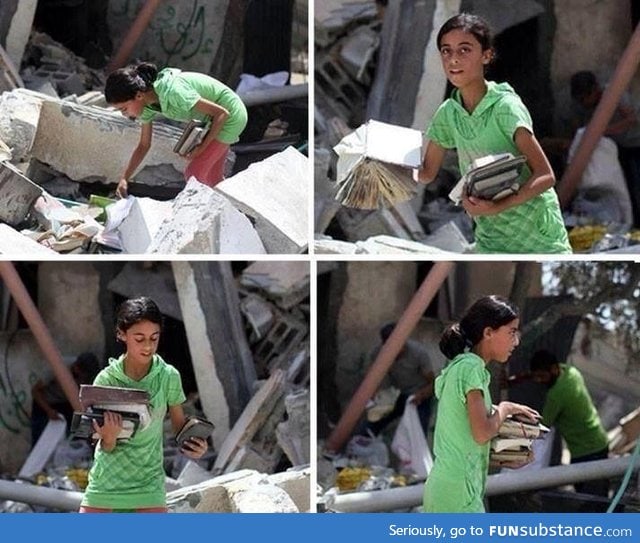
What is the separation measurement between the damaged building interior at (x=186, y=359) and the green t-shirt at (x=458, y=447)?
5.02ft

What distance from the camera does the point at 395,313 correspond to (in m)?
8.57

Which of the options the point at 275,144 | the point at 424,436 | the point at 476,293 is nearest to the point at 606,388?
the point at 476,293

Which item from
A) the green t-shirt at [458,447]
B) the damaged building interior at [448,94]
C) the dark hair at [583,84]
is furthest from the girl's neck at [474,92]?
the dark hair at [583,84]

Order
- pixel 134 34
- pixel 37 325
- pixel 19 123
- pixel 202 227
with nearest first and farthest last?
pixel 202 227, pixel 37 325, pixel 19 123, pixel 134 34

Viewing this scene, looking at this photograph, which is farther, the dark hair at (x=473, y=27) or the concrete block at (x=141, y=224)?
the concrete block at (x=141, y=224)

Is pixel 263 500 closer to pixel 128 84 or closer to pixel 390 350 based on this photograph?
pixel 390 350

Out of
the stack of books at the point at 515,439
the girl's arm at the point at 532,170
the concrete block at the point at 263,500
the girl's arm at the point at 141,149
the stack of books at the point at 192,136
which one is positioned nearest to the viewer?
the stack of books at the point at 515,439

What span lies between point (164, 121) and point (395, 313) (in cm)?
166

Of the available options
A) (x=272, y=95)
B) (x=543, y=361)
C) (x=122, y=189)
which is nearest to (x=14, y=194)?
(x=122, y=189)

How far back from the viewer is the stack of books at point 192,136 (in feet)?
20.3

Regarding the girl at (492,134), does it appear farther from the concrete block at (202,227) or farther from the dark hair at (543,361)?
the dark hair at (543,361)

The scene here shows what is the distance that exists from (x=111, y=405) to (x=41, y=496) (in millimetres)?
1917

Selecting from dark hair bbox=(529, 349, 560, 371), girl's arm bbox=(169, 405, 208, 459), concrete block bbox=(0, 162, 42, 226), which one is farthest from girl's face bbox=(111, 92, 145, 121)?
dark hair bbox=(529, 349, 560, 371)

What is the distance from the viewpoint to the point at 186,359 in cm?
809
